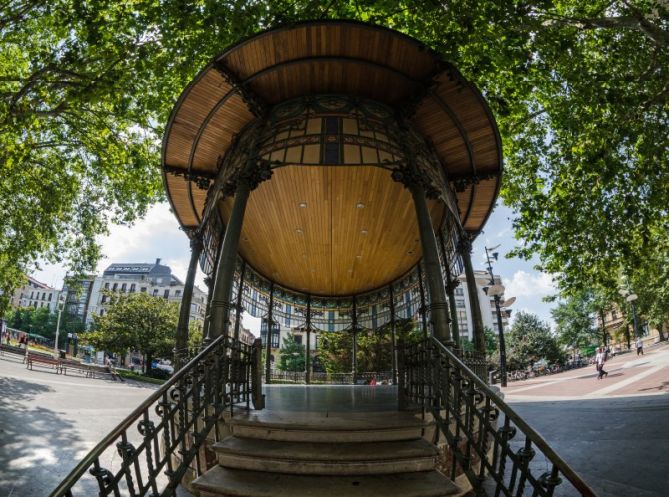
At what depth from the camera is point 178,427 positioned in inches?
173

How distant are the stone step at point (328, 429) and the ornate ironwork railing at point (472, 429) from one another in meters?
0.38

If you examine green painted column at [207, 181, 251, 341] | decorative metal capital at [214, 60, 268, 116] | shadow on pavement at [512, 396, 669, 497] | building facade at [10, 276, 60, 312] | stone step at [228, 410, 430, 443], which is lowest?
shadow on pavement at [512, 396, 669, 497]

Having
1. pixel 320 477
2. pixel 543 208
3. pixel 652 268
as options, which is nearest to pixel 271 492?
pixel 320 477

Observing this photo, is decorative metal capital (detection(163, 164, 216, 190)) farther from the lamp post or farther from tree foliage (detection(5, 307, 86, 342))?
tree foliage (detection(5, 307, 86, 342))

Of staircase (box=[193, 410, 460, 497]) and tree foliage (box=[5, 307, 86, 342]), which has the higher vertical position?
tree foliage (box=[5, 307, 86, 342])

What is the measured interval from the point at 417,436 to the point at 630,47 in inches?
444

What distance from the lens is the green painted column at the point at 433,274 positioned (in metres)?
5.23

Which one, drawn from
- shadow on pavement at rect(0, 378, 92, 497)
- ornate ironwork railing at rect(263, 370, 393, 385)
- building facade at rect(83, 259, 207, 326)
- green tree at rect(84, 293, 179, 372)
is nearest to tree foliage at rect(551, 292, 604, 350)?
ornate ironwork railing at rect(263, 370, 393, 385)

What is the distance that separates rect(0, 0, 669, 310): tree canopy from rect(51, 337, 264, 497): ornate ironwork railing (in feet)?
19.5

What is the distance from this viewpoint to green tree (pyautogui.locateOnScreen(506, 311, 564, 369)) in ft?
146

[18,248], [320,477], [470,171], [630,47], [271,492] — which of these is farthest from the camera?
[18,248]

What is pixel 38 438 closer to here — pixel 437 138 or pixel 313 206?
pixel 313 206

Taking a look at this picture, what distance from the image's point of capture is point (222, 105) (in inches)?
275

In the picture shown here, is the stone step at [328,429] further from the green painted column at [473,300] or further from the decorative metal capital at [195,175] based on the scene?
the decorative metal capital at [195,175]
